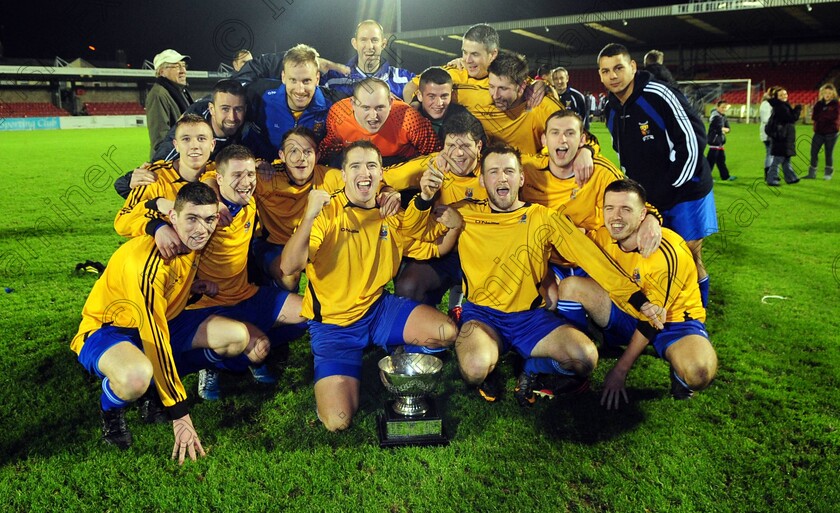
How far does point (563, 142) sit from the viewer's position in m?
3.52

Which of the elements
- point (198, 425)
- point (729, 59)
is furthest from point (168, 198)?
point (729, 59)

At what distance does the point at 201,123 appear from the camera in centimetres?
354

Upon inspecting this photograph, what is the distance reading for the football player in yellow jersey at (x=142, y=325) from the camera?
9.18 ft

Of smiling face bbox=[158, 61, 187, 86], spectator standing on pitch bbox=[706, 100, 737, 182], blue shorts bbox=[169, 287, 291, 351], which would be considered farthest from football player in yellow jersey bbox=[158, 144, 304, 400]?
spectator standing on pitch bbox=[706, 100, 737, 182]

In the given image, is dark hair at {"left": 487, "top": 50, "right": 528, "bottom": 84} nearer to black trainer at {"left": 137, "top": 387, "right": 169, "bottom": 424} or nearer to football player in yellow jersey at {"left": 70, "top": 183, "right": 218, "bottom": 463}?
football player in yellow jersey at {"left": 70, "top": 183, "right": 218, "bottom": 463}

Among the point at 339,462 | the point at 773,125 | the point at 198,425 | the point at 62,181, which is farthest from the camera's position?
the point at 62,181

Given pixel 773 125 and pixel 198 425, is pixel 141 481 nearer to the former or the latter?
pixel 198 425

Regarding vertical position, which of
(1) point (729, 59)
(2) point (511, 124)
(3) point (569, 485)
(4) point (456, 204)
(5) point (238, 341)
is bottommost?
(3) point (569, 485)

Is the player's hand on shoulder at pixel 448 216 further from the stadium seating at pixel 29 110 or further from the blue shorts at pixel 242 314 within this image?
the stadium seating at pixel 29 110

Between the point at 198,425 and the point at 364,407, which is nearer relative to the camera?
the point at 198,425

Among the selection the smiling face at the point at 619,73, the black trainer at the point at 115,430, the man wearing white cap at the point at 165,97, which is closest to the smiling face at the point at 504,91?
the smiling face at the point at 619,73

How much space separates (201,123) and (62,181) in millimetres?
10235

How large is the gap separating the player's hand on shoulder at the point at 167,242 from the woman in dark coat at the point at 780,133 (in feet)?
34.3

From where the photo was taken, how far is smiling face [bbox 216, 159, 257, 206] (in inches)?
130
